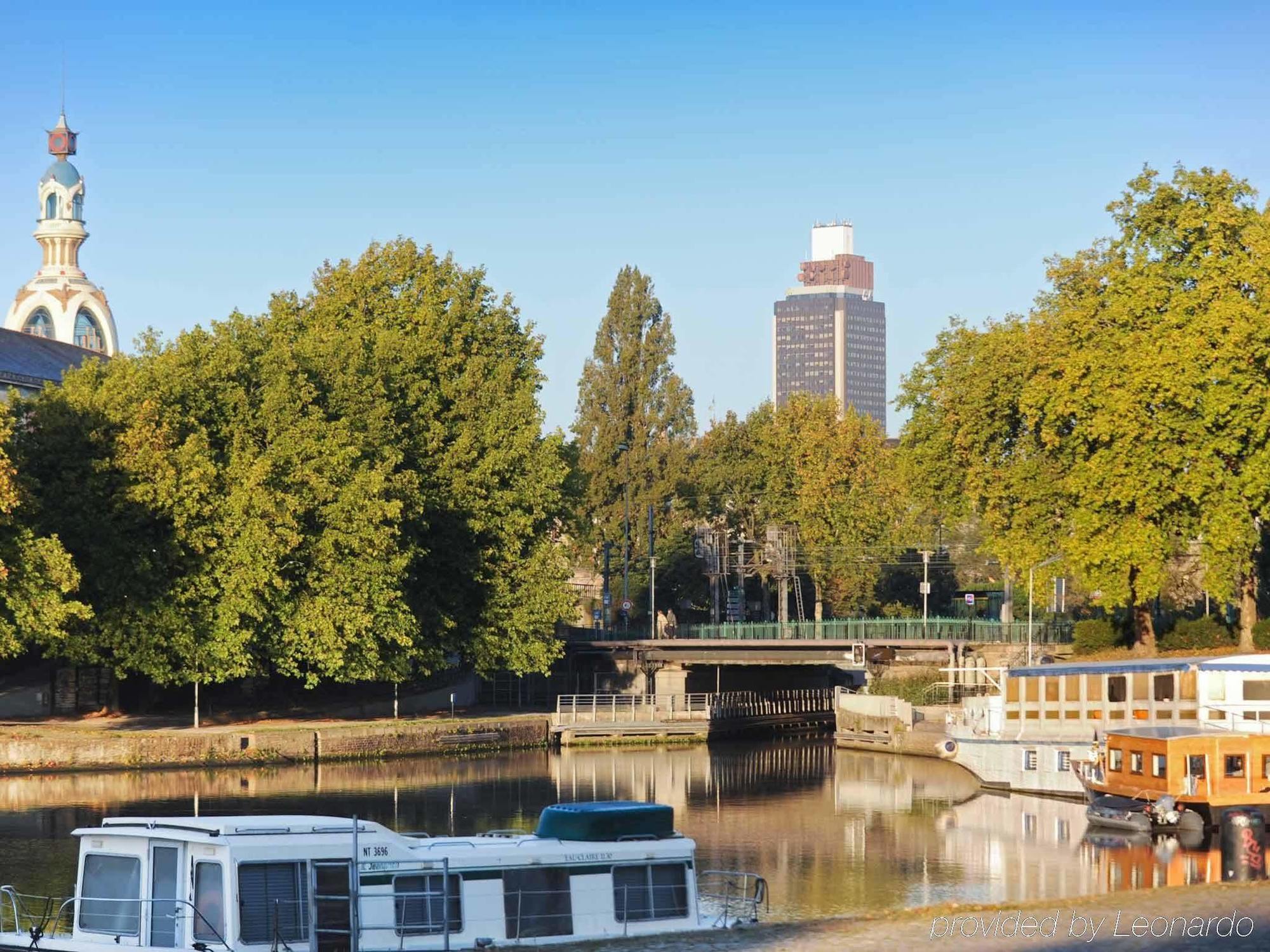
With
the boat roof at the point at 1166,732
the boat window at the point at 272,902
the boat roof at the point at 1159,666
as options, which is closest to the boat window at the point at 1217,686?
the boat roof at the point at 1159,666

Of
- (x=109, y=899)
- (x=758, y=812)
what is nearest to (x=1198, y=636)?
(x=758, y=812)

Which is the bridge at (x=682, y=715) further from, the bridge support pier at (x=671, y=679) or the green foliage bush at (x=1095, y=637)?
the green foliage bush at (x=1095, y=637)

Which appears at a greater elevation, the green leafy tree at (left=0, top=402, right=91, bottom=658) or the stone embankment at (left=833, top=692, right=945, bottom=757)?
the green leafy tree at (left=0, top=402, right=91, bottom=658)

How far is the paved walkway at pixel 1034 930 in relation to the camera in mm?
27547

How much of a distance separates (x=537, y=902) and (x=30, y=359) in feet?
286

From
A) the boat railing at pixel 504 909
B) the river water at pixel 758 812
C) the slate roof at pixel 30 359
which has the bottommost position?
the river water at pixel 758 812

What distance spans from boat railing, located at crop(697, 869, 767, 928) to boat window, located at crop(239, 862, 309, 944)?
7.46 meters

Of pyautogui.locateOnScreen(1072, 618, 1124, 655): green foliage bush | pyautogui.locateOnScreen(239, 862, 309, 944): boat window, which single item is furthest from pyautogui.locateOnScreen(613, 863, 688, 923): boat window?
pyautogui.locateOnScreen(1072, 618, 1124, 655): green foliage bush

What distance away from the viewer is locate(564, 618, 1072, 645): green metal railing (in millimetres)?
86500

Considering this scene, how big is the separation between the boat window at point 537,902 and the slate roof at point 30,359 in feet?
248

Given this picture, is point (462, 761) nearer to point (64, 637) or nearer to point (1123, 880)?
point (64, 637)

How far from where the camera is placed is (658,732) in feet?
283

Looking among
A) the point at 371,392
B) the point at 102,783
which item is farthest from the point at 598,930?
the point at 371,392

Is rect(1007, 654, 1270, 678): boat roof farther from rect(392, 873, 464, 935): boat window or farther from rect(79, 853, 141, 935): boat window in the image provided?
rect(79, 853, 141, 935): boat window
